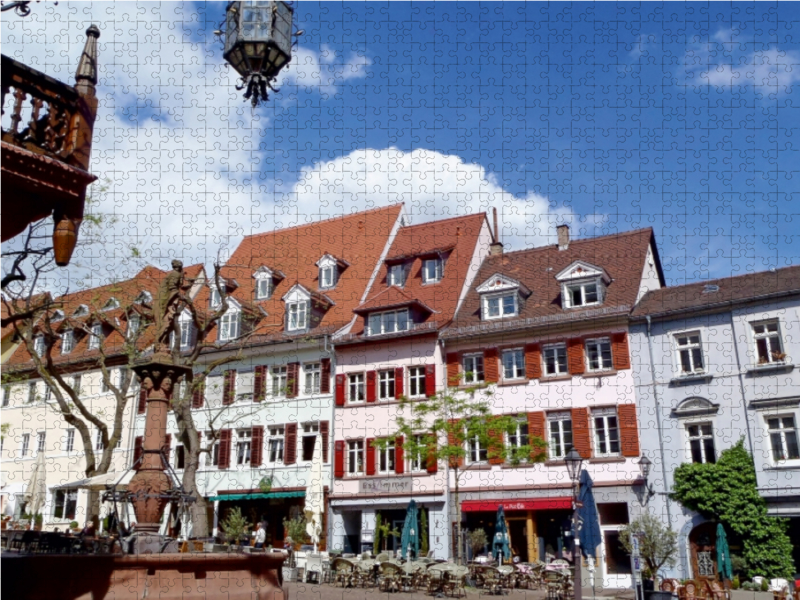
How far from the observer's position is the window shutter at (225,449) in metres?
31.6

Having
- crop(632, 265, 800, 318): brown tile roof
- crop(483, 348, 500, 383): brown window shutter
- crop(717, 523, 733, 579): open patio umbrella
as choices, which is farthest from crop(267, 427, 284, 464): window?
crop(717, 523, 733, 579): open patio umbrella

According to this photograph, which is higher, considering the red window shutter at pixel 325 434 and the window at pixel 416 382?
the window at pixel 416 382

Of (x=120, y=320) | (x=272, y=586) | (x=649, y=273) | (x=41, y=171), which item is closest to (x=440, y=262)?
(x=649, y=273)

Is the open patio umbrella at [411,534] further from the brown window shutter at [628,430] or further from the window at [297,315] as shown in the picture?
the window at [297,315]

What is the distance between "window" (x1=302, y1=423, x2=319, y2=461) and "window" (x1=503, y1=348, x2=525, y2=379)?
7.61 meters

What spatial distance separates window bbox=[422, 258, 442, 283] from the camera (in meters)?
31.9

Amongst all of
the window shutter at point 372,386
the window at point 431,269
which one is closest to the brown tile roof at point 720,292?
the window at point 431,269

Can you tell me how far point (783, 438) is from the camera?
23.2 m

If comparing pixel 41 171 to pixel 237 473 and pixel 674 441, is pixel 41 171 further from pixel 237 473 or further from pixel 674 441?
pixel 237 473

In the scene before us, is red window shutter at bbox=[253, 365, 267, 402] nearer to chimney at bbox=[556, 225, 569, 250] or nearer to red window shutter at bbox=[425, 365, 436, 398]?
red window shutter at bbox=[425, 365, 436, 398]

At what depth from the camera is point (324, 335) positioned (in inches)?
1216

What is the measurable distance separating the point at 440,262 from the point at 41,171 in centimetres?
2574

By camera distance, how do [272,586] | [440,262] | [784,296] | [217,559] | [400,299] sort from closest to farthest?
[217,559] < [272,586] < [784,296] < [400,299] < [440,262]

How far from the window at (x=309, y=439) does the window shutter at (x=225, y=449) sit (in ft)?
11.3
